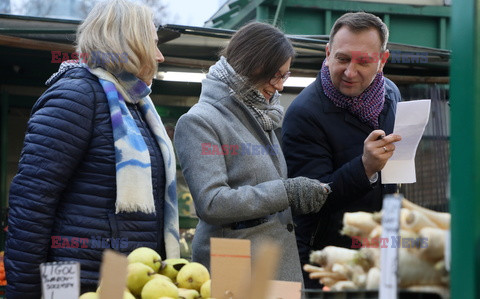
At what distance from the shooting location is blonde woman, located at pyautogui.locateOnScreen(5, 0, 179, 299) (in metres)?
2.34

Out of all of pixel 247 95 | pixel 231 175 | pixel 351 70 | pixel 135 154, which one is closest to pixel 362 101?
pixel 351 70

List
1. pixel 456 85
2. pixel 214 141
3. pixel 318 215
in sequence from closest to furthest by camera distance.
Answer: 1. pixel 456 85
2. pixel 214 141
3. pixel 318 215

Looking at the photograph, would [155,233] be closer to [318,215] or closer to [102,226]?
[102,226]

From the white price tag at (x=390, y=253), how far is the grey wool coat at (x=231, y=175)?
1280mm

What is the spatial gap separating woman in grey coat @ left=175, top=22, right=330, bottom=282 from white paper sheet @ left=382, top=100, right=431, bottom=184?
0.83 feet

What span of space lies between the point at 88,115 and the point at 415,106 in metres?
1.04

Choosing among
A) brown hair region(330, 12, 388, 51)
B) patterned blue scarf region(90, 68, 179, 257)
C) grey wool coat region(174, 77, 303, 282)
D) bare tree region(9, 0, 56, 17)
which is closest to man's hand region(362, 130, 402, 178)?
grey wool coat region(174, 77, 303, 282)

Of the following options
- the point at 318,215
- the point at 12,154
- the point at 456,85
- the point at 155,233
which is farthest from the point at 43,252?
the point at 12,154

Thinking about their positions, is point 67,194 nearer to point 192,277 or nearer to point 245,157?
point 245,157

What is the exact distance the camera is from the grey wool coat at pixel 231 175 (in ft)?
8.02

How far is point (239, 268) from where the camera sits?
162 centimetres

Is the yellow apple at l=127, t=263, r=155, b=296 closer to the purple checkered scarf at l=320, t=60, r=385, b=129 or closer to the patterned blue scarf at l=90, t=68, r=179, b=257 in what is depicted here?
the patterned blue scarf at l=90, t=68, r=179, b=257

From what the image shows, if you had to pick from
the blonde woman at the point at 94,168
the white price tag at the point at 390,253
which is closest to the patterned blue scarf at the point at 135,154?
the blonde woman at the point at 94,168

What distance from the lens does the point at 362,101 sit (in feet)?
9.32
